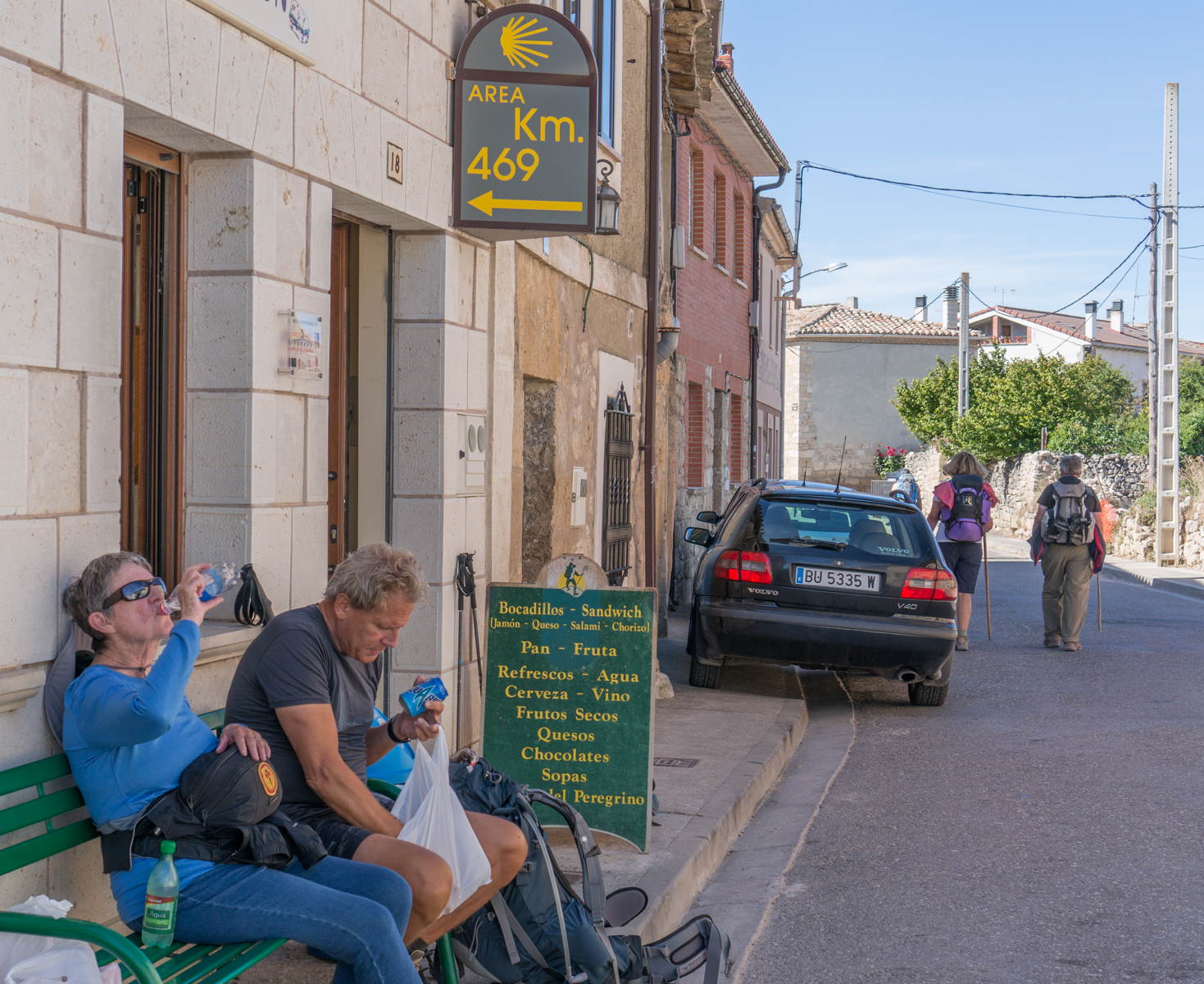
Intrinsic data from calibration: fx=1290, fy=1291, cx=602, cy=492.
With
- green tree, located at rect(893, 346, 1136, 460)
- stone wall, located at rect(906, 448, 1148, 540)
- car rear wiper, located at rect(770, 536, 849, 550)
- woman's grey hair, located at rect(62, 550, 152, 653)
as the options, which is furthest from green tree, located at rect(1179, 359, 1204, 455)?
woman's grey hair, located at rect(62, 550, 152, 653)

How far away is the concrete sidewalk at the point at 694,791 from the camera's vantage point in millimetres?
4473

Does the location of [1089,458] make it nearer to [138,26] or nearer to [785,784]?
[785,784]

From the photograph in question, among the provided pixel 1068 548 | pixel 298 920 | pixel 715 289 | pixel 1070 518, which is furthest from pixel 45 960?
pixel 715 289

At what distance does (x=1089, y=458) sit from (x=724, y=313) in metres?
14.5

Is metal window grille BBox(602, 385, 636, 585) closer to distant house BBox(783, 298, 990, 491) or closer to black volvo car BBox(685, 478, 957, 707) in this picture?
black volvo car BBox(685, 478, 957, 707)

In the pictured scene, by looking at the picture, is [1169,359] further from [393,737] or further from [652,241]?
[393,737]

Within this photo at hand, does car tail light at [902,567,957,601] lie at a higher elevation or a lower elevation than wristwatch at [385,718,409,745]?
higher

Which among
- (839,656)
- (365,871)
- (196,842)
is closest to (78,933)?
(196,842)

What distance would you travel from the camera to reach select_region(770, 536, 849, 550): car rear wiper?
8664 millimetres

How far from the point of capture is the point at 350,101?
201 inches

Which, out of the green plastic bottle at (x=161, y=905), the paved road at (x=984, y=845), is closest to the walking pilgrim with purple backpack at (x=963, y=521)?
the paved road at (x=984, y=845)

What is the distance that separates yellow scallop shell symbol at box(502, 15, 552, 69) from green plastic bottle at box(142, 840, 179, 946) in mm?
4344

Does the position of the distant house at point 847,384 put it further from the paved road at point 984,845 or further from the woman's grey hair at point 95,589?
the woman's grey hair at point 95,589

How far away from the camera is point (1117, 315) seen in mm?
78125
